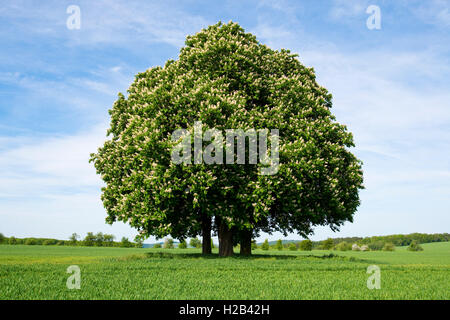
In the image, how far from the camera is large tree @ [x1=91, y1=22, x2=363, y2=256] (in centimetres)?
2445

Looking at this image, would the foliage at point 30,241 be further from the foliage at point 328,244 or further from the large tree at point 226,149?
the foliage at point 328,244

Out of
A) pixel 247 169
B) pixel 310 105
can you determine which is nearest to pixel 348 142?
pixel 310 105

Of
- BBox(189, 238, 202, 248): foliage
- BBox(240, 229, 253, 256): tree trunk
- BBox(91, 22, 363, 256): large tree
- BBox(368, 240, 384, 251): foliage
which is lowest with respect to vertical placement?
BBox(368, 240, 384, 251): foliage

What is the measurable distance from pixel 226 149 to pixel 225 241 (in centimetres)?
921

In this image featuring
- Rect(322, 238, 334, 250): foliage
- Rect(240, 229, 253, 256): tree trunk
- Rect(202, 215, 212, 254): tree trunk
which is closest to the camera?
Rect(240, 229, 253, 256): tree trunk

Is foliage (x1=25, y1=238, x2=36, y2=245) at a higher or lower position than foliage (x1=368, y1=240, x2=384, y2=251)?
higher

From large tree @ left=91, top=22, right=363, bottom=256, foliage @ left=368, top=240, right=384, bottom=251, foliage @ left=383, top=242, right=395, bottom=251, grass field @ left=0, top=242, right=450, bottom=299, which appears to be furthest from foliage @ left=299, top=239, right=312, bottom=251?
grass field @ left=0, top=242, right=450, bottom=299

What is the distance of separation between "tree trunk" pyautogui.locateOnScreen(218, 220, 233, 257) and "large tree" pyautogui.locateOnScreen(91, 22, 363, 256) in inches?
3.2

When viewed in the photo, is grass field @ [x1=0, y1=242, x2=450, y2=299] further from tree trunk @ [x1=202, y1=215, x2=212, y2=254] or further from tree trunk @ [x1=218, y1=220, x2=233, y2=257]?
tree trunk @ [x1=202, y1=215, x2=212, y2=254]

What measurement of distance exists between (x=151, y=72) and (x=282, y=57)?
1140cm

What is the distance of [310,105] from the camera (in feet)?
94.5

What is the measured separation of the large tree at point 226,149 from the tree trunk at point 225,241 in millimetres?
81
